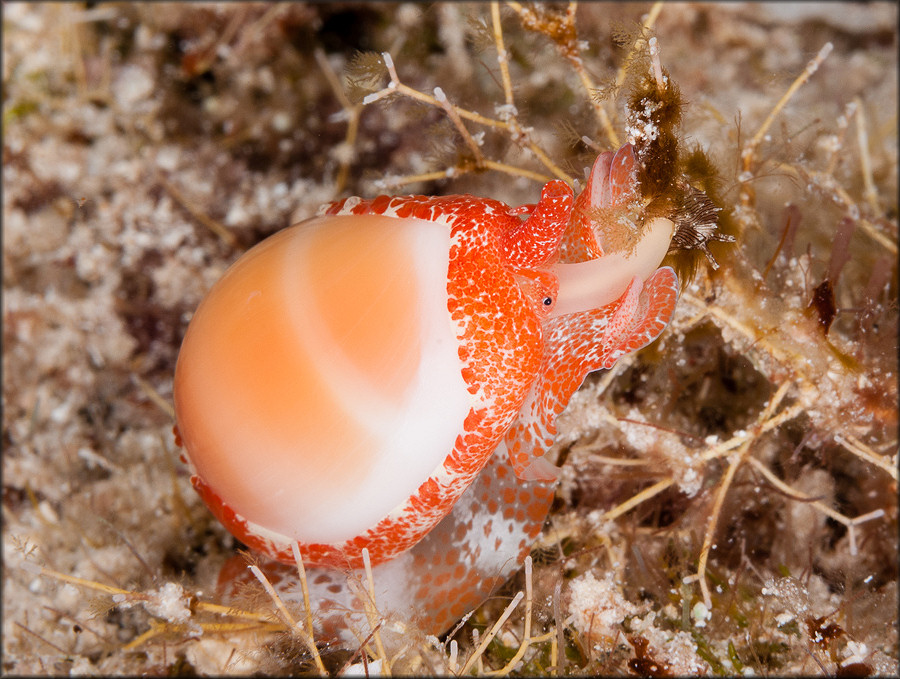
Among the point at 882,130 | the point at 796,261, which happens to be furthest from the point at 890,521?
the point at 882,130

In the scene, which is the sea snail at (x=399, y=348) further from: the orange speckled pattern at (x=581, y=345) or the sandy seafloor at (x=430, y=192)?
the sandy seafloor at (x=430, y=192)

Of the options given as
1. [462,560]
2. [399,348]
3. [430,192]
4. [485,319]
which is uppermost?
[485,319]

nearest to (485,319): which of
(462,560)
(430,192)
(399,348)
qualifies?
(399,348)

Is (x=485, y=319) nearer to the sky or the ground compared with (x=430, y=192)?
nearer to the sky

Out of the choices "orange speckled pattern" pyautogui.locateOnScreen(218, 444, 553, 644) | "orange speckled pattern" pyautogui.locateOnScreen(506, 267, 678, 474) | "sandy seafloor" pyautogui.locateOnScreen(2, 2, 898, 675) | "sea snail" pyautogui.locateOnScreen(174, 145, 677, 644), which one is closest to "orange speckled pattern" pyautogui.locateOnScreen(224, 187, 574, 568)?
"sea snail" pyautogui.locateOnScreen(174, 145, 677, 644)

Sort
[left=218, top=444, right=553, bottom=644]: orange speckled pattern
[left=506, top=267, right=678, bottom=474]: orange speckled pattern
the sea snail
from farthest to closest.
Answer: [left=218, top=444, right=553, bottom=644]: orange speckled pattern < [left=506, top=267, right=678, bottom=474]: orange speckled pattern < the sea snail

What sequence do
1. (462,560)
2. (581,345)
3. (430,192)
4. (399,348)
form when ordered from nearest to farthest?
1. (399,348)
2. (581,345)
3. (462,560)
4. (430,192)

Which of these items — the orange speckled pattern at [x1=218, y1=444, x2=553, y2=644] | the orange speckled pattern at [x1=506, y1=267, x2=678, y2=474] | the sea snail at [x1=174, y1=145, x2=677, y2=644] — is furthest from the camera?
the orange speckled pattern at [x1=218, y1=444, x2=553, y2=644]

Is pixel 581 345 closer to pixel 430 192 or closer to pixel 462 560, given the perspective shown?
pixel 462 560

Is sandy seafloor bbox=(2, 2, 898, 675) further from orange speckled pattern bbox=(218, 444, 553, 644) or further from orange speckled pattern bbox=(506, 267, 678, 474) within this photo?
orange speckled pattern bbox=(506, 267, 678, 474)
